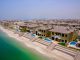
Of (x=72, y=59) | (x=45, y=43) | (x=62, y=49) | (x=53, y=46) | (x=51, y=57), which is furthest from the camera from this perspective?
(x=45, y=43)

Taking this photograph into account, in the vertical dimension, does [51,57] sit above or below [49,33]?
below

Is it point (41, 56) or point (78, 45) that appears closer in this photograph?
point (41, 56)

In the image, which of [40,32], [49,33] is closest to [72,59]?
[49,33]

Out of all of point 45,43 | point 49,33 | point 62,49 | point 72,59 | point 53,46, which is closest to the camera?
point 72,59

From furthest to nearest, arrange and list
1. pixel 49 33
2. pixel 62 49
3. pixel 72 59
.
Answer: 1. pixel 49 33
2. pixel 62 49
3. pixel 72 59

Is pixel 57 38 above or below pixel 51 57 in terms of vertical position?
above

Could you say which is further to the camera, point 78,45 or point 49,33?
point 49,33

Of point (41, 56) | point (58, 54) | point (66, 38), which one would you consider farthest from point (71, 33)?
point (41, 56)

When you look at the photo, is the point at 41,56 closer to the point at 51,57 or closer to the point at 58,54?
the point at 51,57

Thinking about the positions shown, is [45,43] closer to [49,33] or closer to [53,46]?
[53,46]
